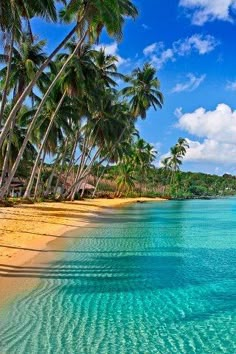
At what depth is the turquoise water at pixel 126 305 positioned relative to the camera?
644cm

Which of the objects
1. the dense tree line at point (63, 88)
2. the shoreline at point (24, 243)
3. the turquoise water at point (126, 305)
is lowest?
the turquoise water at point (126, 305)

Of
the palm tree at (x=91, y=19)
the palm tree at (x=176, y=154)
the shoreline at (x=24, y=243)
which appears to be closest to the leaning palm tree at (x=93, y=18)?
the palm tree at (x=91, y=19)

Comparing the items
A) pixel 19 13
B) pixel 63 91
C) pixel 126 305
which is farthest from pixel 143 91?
pixel 126 305

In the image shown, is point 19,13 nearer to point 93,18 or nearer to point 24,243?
point 93,18

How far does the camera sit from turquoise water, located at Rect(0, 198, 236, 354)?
6441 millimetres

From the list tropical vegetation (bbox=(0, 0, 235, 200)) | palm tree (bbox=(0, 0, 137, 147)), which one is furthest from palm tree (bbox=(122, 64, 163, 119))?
palm tree (bbox=(0, 0, 137, 147))

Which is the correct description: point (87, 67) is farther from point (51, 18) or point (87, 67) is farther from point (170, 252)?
point (170, 252)

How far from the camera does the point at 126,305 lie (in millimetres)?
8445

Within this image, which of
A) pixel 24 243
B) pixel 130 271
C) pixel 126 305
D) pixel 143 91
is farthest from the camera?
pixel 143 91

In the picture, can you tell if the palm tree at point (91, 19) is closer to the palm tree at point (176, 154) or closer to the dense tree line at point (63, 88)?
the dense tree line at point (63, 88)

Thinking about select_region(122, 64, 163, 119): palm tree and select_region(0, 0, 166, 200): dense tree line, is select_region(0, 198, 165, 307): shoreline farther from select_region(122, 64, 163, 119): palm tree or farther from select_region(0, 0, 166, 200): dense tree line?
select_region(122, 64, 163, 119): palm tree

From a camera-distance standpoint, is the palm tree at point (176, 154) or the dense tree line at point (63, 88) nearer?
the dense tree line at point (63, 88)

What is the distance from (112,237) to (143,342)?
40.0 ft

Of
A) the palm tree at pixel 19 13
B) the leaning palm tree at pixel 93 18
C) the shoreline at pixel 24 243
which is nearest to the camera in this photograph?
the shoreline at pixel 24 243
